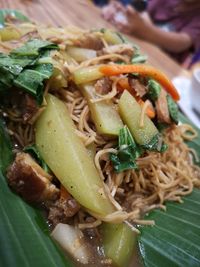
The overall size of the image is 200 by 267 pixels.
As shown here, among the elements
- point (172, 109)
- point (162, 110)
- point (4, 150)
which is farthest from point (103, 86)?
point (4, 150)

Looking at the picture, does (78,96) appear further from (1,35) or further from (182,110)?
(182,110)

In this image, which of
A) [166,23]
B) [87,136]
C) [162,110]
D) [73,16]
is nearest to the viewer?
[87,136]

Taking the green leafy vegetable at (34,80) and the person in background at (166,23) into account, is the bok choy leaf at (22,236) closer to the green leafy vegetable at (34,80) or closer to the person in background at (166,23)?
the green leafy vegetable at (34,80)

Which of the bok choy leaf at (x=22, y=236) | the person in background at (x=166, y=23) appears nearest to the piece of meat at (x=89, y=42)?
the bok choy leaf at (x=22, y=236)

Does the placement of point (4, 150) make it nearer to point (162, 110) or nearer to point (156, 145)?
point (156, 145)

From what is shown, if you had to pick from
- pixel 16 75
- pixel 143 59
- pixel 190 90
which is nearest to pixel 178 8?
pixel 190 90
